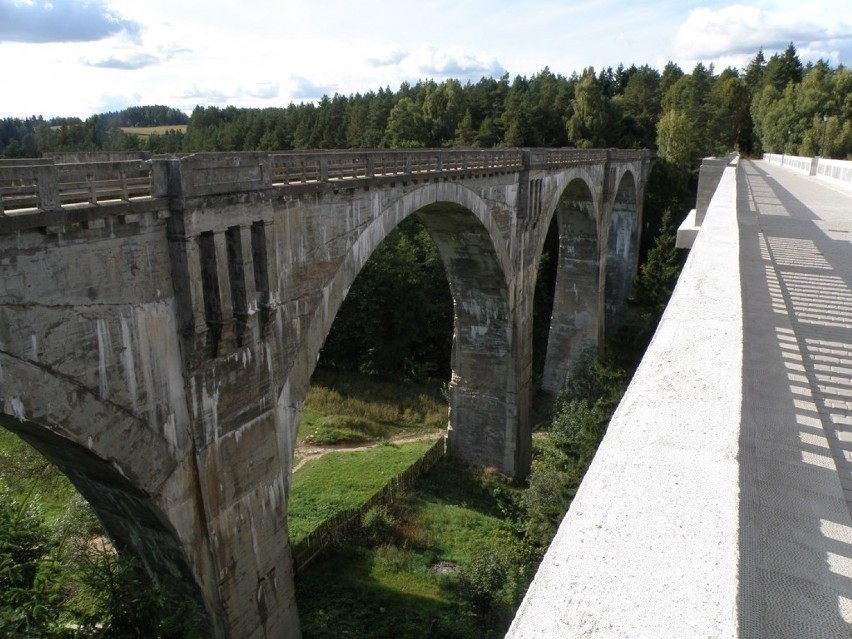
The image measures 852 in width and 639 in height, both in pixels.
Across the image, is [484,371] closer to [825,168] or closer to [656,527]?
[656,527]

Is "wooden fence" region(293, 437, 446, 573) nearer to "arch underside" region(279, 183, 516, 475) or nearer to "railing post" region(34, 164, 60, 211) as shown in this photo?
"arch underside" region(279, 183, 516, 475)

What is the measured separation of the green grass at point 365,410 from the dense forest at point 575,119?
89.0 feet

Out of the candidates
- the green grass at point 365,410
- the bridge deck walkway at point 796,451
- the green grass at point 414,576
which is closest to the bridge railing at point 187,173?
the bridge deck walkway at point 796,451

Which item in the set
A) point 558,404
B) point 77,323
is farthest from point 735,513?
point 558,404

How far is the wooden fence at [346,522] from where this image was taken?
16219 mm

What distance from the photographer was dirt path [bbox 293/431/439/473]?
2448cm

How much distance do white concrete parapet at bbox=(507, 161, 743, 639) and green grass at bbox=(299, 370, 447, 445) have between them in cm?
2412

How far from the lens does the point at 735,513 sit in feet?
7.55

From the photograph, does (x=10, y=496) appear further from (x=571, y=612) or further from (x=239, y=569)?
(x=571, y=612)

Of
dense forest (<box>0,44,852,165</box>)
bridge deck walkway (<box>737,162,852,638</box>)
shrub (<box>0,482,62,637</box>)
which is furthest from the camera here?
dense forest (<box>0,44,852,165</box>)

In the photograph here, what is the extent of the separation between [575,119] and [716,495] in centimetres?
5701

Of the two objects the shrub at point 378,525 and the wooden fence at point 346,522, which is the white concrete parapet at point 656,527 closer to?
the wooden fence at point 346,522

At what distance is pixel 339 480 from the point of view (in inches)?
858

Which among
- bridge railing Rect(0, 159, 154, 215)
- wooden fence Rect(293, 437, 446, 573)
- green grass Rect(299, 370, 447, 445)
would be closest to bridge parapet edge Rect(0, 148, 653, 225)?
bridge railing Rect(0, 159, 154, 215)
